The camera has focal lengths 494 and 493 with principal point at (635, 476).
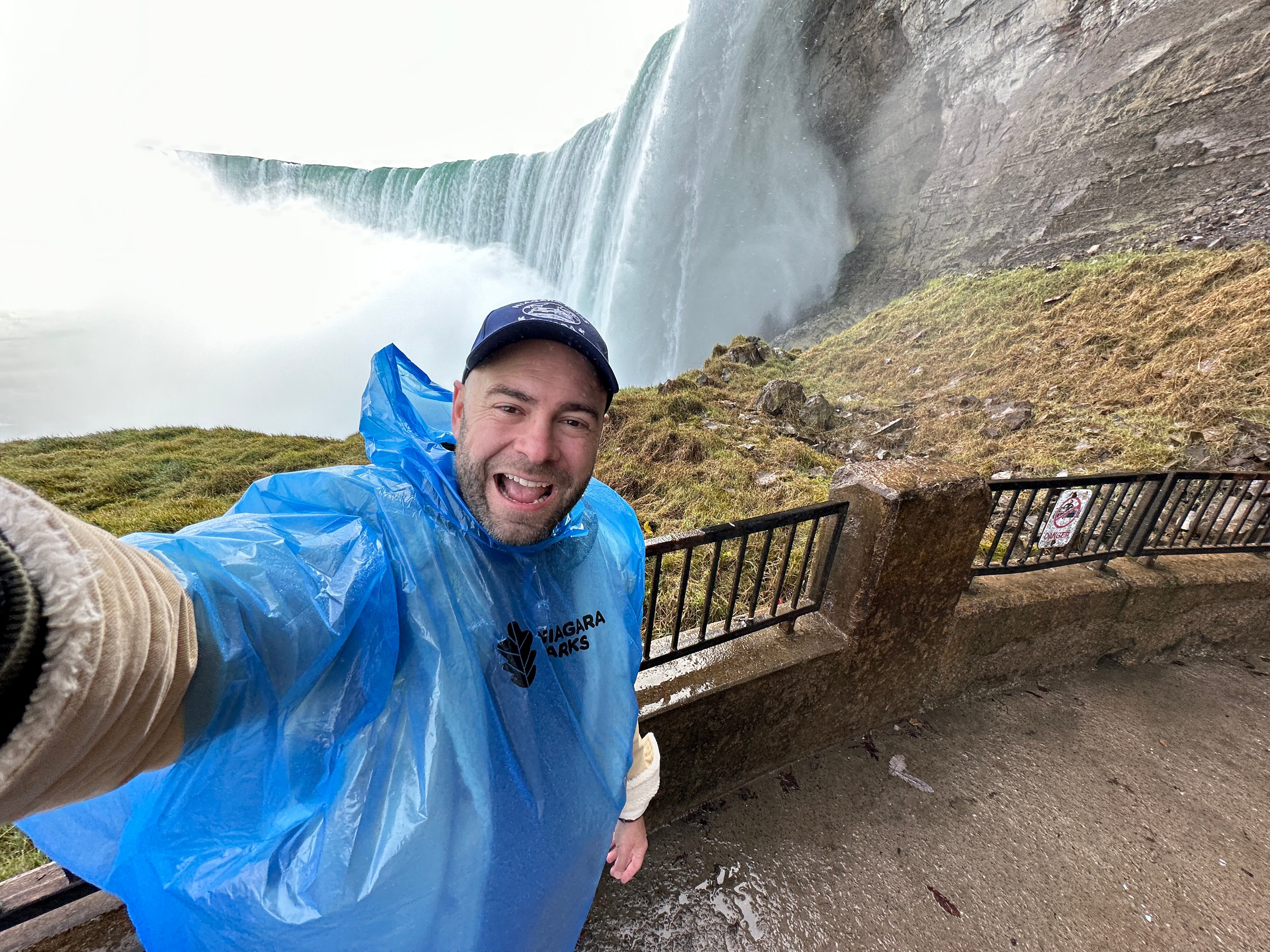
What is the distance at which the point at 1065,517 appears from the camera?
2.82 metres

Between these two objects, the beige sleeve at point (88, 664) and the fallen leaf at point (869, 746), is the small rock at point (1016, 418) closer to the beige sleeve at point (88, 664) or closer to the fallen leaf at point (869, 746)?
the fallen leaf at point (869, 746)

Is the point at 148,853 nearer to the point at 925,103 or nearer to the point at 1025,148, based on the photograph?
the point at 1025,148

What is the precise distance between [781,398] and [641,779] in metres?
10.0

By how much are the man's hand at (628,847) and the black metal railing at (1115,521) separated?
2067 millimetres

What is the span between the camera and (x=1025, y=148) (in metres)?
16.1

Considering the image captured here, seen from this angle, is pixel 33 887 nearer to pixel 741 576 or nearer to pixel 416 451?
pixel 416 451

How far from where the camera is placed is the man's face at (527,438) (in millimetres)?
1021

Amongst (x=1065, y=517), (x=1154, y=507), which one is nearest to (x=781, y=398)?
(x=1154, y=507)

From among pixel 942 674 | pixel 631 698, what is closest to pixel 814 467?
pixel 942 674

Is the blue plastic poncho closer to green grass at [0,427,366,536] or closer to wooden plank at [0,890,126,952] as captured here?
wooden plank at [0,890,126,952]

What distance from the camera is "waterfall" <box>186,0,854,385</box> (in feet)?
67.9

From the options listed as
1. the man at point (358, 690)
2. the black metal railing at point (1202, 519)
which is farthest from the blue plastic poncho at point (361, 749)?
the black metal railing at point (1202, 519)

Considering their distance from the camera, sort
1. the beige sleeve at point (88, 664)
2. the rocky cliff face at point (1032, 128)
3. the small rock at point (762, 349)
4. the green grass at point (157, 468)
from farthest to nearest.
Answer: the small rock at point (762, 349) → the rocky cliff face at point (1032, 128) → the green grass at point (157, 468) → the beige sleeve at point (88, 664)

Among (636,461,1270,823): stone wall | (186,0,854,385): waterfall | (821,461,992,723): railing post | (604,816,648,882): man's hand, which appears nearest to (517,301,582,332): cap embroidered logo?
(604,816,648,882): man's hand
